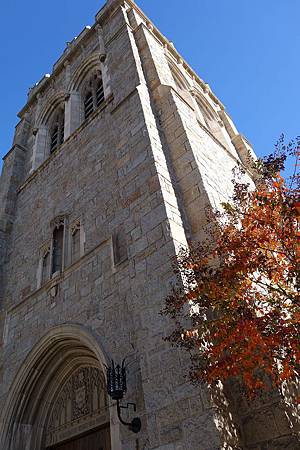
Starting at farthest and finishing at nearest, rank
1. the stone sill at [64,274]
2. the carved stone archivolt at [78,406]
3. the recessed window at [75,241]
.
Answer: the recessed window at [75,241], the stone sill at [64,274], the carved stone archivolt at [78,406]

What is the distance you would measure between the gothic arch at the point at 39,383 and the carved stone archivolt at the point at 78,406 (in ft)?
0.44

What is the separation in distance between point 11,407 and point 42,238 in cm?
444

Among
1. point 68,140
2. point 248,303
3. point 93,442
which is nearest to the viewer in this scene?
point 248,303

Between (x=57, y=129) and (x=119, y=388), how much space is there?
1293cm

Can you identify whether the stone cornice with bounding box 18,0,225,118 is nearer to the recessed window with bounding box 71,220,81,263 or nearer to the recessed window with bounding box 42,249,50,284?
the recessed window with bounding box 71,220,81,263

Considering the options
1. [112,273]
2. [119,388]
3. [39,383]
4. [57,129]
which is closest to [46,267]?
[39,383]

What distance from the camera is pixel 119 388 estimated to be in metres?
5.52

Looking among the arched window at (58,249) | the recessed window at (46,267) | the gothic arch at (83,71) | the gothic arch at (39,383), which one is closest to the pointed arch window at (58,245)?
the arched window at (58,249)

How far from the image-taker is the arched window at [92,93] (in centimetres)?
1468

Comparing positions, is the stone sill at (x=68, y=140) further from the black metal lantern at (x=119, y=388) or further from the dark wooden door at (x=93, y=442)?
the dark wooden door at (x=93, y=442)

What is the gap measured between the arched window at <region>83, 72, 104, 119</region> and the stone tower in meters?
1.19

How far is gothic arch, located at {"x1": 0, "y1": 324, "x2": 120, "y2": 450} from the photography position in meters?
7.76

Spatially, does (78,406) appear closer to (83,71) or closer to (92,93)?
(92,93)

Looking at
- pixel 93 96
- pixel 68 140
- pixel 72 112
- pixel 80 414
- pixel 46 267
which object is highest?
pixel 93 96
